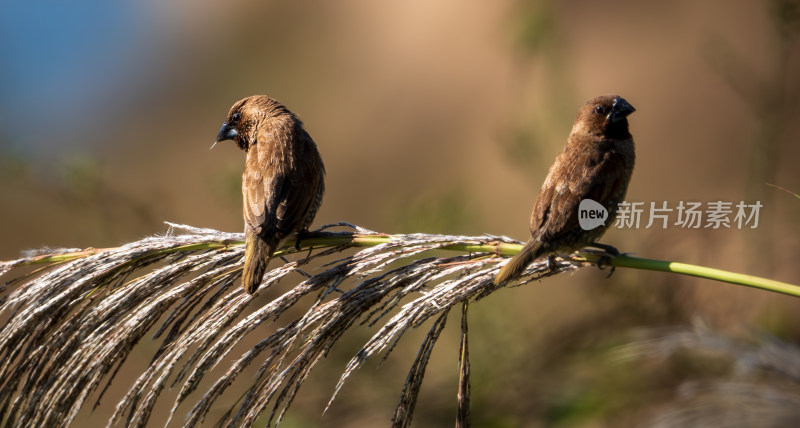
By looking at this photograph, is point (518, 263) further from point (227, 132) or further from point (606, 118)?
point (227, 132)

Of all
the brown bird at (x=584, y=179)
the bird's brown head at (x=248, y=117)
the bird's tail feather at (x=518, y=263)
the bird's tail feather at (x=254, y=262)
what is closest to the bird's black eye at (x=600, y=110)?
the brown bird at (x=584, y=179)

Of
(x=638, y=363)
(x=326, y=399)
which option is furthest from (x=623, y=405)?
(x=326, y=399)

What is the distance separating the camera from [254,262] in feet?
6.82

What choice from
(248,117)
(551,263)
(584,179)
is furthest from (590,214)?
(248,117)

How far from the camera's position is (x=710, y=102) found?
5.49m

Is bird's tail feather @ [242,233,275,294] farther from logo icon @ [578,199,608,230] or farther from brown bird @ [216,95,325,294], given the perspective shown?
logo icon @ [578,199,608,230]

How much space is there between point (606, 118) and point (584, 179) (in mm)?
408

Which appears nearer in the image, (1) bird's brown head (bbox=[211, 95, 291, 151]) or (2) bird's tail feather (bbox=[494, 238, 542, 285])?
A: (2) bird's tail feather (bbox=[494, 238, 542, 285])

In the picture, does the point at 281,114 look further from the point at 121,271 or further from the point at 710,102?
the point at 710,102

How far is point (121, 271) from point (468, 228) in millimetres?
2448

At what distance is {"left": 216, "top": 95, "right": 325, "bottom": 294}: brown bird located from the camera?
2354 mm

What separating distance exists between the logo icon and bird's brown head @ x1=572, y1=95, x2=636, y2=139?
1.32ft

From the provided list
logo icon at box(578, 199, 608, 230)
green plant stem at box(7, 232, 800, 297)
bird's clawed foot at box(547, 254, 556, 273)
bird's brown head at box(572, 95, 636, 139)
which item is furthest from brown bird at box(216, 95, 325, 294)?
bird's brown head at box(572, 95, 636, 139)

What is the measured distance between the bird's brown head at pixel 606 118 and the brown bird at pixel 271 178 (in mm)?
1164
